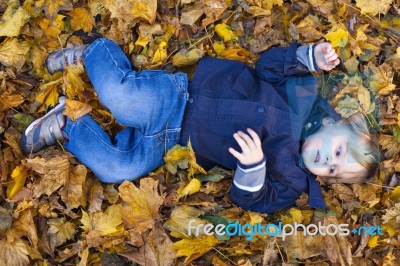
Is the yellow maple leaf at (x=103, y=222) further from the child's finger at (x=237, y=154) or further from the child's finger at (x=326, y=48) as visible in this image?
the child's finger at (x=326, y=48)

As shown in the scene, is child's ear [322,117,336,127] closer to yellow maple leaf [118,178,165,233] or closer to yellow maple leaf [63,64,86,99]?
yellow maple leaf [118,178,165,233]

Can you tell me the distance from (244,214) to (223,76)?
70 centimetres

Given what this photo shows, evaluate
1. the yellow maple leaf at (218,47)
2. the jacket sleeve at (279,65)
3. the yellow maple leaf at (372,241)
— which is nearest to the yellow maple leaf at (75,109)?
the yellow maple leaf at (218,47)

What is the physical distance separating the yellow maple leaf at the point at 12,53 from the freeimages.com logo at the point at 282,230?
123cm

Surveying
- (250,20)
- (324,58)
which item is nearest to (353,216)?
(324,58)

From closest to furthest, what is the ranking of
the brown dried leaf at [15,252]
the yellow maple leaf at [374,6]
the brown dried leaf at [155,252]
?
1. the brown dried leaf at [15,252]
2. the brown dried leaf at [155,252]
3. the yellow maple leaf at [374,6]

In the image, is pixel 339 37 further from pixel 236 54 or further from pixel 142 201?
pixel 142 201

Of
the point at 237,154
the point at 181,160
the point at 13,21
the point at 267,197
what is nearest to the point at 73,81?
the point at 13,21

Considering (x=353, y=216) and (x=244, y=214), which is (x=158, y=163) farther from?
(x=353, y=216)

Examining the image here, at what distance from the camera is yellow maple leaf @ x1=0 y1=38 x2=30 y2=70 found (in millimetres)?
2307

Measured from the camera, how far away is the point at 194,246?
221cm

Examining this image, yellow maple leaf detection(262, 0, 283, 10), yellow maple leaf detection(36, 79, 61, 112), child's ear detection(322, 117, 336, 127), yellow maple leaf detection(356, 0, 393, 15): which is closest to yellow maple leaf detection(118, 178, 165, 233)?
yellow maple leaf detection(36, 79, 61, 112)

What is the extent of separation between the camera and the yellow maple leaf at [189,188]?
2.29 metres

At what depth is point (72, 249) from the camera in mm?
2217
